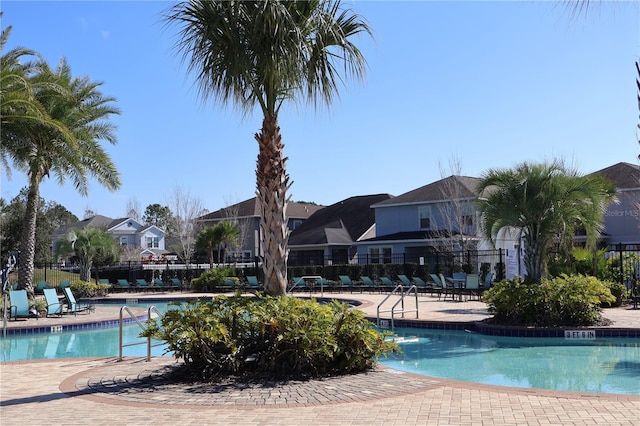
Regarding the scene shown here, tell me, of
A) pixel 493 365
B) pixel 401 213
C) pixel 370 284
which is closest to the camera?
pixel 493 365

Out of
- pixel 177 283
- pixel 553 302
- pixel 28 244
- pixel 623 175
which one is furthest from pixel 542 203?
pixel 177 283

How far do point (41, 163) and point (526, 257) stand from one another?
17.6 m

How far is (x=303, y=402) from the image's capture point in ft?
23.3

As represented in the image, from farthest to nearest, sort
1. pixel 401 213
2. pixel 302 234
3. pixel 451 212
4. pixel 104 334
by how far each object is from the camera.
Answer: pixel 302 234, pixel 401 213, pixel 451 212, pixel 104 334

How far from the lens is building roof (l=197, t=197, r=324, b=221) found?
2028 inches

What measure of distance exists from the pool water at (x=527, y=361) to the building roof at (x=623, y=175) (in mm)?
20947

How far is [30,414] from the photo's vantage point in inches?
271

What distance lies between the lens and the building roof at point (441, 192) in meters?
35.3

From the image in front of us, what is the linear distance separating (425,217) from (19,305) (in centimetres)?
2587

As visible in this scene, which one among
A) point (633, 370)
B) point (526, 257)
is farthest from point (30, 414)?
point (526, 257)

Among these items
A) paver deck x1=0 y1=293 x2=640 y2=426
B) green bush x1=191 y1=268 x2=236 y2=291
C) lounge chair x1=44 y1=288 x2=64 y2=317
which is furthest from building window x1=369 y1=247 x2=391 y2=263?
paver deck x1=0 y1=293 x2=640 y2=426

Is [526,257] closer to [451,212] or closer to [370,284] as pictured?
[370,284]

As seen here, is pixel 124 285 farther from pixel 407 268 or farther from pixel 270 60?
pixel 270 60

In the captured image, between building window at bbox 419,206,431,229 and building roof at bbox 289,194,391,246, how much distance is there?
24.0 ft
